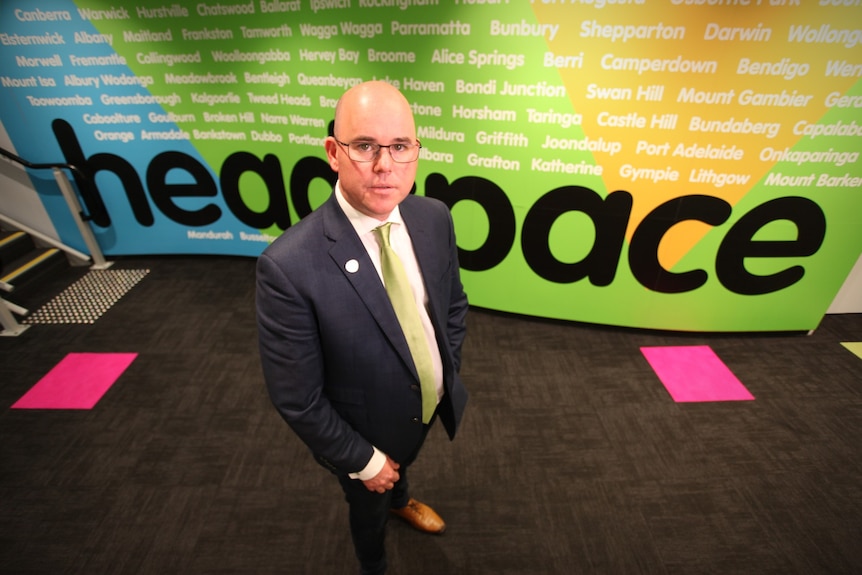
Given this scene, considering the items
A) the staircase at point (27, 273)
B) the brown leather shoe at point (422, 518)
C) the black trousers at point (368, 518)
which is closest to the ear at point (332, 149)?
the black trousers at point (368, 518)

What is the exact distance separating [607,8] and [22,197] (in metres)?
5.14

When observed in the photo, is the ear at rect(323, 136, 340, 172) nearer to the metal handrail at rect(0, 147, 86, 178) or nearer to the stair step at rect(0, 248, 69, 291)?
the metal handrail at rect(0, 147, 86, 178)

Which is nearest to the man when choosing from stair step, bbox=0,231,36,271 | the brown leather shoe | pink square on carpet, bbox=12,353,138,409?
the brown leather shoe

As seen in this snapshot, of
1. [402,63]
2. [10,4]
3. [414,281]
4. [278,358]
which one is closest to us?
[278,358]

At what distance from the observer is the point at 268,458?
87.1 inches

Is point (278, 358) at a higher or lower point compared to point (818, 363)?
higher

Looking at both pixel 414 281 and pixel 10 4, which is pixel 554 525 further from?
pixel 10 4

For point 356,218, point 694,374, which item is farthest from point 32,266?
point 694,374

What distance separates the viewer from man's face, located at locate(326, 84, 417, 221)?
3.01 ft

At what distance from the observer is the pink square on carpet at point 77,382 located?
101 inches

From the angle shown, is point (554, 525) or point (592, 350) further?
point (592, 350)

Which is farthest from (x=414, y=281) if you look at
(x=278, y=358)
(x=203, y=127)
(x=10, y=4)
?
(x=10, y=4)

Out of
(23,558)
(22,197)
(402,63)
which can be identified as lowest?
(23,558)

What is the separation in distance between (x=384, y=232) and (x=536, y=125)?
1883 millimetres
